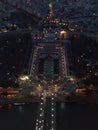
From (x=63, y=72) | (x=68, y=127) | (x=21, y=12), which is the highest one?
(x=21, y=12)

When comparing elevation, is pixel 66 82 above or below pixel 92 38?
below

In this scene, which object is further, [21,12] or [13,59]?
[21,12]

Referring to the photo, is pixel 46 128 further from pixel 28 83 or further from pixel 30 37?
pixel 30 37

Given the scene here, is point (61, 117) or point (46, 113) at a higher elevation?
point (46, 113)

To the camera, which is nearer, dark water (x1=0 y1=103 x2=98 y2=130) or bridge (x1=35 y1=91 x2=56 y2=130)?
bridge (x1=35 y1=91 x2=56 y2=130)

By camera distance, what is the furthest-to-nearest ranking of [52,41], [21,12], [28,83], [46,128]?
[21,12] → [52,41] → [28,83] → [46,128]

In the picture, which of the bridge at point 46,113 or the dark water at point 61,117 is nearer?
the bridge at point 46,113

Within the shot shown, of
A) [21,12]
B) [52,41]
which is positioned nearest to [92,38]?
[52,41]

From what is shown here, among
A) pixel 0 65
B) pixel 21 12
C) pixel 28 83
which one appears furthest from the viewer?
pixel 21 12
